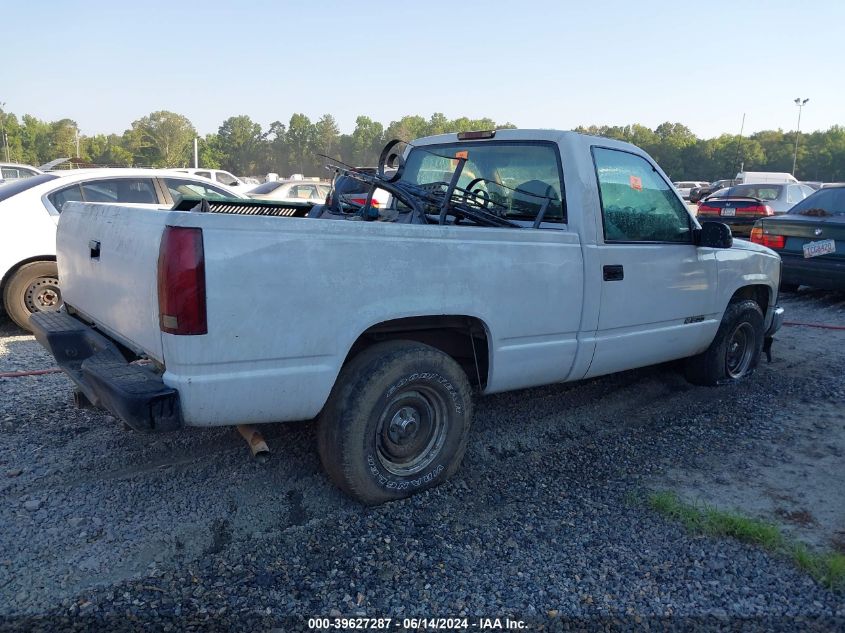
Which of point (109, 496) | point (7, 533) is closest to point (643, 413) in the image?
point (109, 496)

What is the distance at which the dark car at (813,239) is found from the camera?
8.61 m

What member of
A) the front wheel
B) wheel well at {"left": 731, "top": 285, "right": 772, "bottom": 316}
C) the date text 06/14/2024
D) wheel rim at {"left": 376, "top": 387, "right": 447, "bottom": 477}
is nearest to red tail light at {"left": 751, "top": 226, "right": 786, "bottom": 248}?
wheel well at {"left": 731, "top": 285, "right": 772, "bottom": 316}

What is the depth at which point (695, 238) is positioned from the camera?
15.5 ft

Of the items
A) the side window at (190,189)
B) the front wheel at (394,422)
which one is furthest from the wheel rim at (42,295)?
the front wheel at (394,422)

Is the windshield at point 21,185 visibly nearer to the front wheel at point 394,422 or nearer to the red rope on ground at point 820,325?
the front wheel at point 394,422

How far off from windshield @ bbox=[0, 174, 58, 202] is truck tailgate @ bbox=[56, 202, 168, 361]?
321 cm

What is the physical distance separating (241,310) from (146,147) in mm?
100663

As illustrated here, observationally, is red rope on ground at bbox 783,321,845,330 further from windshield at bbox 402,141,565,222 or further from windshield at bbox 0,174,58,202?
windshield at bbox 0,174,58,202

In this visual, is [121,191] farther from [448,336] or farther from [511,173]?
[448,336]

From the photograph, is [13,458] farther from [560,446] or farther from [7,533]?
[560,446]

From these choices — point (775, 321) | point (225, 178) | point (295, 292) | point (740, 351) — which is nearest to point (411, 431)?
point (295, 292)

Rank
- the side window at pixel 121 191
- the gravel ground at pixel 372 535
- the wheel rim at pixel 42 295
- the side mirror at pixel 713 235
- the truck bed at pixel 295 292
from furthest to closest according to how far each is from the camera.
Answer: the side window at pixel 121 191 → the wheel rim at pixel 42 295 → the side mirror at pixel 713 235 → the truck bed at pixel 295 292 → the gravel ground at pixel 372 535

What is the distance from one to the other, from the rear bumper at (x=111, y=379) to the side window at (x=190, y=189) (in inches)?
159

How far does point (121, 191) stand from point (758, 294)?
254 inches
